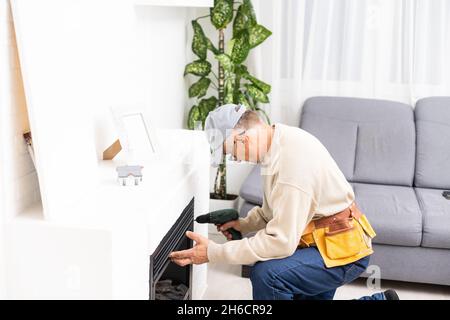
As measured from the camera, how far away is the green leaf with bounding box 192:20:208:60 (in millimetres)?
3775

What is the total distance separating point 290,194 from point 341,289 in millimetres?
1236

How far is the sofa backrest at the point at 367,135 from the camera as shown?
12.0ft

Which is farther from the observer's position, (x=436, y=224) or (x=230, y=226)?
(x=436, y=224)

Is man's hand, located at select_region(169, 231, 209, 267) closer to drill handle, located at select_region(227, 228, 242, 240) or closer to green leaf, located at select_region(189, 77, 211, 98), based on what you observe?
drill handle, located at select_region(227, 228, 242, 240)

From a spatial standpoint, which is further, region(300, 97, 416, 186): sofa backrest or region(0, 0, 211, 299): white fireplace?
region(300, 97, 416, 186): sofa backrest

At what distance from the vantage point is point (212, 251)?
2.18m

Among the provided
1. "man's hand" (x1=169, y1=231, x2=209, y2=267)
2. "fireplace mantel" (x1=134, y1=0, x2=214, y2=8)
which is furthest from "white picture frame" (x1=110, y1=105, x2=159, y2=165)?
"fireplace mantel" (x1=134, y1=0, x2=214, y2=8)

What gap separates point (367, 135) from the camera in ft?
12.2

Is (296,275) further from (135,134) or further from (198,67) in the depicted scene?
(198,67)

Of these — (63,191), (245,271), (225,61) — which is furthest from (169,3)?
(245,271)

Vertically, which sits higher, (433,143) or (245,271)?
(433,143)

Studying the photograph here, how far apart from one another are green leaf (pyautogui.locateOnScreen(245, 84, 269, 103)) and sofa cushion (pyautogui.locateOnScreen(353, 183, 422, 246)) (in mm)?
843
